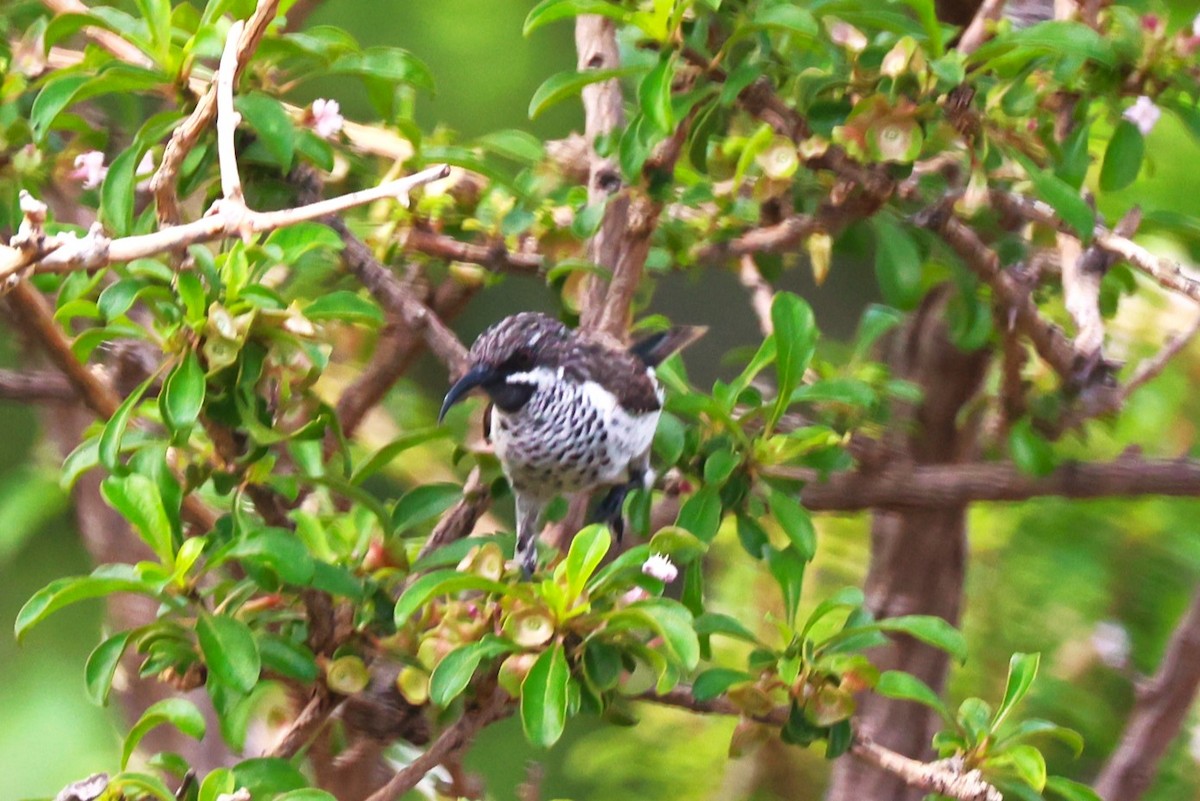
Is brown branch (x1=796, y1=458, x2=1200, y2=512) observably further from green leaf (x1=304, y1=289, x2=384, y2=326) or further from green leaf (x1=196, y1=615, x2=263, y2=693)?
green leaf (x1=196, y1=615, x2=263, y2=693)

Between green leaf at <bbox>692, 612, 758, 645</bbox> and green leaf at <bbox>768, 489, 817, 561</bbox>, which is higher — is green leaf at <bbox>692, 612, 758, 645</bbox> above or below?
below

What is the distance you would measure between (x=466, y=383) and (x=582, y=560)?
398 millimetres

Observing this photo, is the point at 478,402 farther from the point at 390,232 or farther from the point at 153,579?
the point at 153,579

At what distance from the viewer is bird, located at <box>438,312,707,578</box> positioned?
141 centimetres

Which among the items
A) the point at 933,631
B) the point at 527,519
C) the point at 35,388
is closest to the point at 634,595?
the point at 933,631

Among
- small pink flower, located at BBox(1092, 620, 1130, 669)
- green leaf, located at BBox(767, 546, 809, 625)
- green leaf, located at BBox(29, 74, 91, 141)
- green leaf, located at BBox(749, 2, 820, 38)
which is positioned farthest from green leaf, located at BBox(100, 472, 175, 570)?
small pink flower, located at BBox(1092, 620, 1130, 669)

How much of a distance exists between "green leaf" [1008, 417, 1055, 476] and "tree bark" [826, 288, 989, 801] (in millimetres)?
398

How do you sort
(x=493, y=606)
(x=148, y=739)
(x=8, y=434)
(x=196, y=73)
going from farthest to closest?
(x=8, y=434) < (x=148, y=739) < (x=196, y=73) < (x=493, y=606)

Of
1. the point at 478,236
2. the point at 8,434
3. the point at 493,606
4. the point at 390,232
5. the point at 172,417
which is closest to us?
the point at 172,417

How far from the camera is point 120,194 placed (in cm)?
113

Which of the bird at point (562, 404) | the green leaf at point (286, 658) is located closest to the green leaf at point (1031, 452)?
the bird at point (562, 404)

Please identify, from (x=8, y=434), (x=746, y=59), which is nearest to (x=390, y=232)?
(x=746, y=59)

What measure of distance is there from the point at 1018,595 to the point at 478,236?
116cm

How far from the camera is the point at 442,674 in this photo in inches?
39.0
